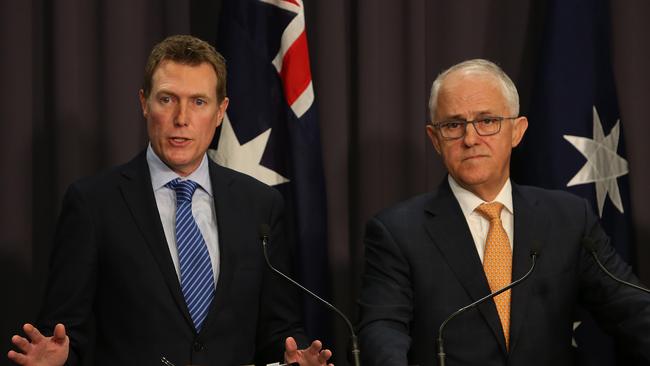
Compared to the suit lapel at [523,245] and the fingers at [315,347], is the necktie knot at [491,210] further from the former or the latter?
the fingers at [315,347]

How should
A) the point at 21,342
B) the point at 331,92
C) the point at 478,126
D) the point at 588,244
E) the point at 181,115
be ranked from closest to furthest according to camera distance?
the point at 21,342 < the point at 588,244 < the point at 181,115 < the point at 478,126 < the point at 331,92

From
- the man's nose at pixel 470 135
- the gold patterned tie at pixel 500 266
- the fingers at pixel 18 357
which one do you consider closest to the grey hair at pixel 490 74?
the man's nose at pixel 470 135

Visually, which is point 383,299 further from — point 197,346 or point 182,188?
point 182,188

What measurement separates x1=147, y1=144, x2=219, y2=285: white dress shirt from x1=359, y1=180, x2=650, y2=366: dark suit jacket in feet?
1.68

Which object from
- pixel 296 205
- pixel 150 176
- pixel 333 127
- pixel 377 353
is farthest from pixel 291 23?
pixel 377 353

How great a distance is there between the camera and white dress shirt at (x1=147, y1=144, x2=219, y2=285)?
110 inches

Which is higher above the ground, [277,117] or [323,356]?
[277,117]

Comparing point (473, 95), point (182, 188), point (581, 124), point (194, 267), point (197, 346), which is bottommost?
point (197, 346)

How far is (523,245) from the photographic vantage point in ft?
9.21

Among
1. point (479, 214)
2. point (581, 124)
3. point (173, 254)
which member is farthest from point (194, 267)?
point (581, 124)

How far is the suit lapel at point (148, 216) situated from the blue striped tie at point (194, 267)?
3 cm

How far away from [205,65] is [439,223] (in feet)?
3.02

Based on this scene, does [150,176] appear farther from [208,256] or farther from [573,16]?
[573,16]

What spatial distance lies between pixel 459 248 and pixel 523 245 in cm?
20
